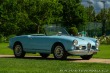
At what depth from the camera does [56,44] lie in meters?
17.9

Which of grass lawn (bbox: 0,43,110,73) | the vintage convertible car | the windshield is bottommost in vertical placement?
grass lawn (bbox: 0,43,110,73)

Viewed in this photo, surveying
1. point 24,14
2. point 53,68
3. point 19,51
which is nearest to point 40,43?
point 19,51

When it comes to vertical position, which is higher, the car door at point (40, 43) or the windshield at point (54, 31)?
the windshield at point (54, 31)

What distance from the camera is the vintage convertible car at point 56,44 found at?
17375mm

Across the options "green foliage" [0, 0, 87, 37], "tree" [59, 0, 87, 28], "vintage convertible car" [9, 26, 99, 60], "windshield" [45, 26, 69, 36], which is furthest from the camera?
"tree" [59, 0, 87, 28]

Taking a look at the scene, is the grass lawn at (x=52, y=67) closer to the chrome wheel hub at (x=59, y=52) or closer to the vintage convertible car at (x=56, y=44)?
the vintage convertible car at (x=56, y=44)

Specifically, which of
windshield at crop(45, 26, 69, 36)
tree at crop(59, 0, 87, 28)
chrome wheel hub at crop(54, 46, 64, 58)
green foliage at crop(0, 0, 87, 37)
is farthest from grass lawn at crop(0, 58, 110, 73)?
tree at crop(59, 0, 87, 28)

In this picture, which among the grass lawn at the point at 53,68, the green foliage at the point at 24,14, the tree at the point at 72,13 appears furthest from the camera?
the tree at the point at 72,13

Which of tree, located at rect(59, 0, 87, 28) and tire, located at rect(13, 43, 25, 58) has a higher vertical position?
tree, located at rect(59, 0, 87, 28)

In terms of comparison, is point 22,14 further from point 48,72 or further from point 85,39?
point 48,72

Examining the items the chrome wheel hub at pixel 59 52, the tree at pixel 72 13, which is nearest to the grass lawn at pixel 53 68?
the chrome wheel hub at pixel 59 52

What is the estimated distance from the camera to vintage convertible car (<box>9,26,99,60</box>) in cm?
1738

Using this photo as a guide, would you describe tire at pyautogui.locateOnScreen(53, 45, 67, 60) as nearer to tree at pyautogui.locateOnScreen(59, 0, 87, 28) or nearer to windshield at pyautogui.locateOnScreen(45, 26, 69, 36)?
windshield at pyautogui.locateOnScreen(45, 26, 69, 36)

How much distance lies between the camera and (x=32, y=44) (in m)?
19.1
